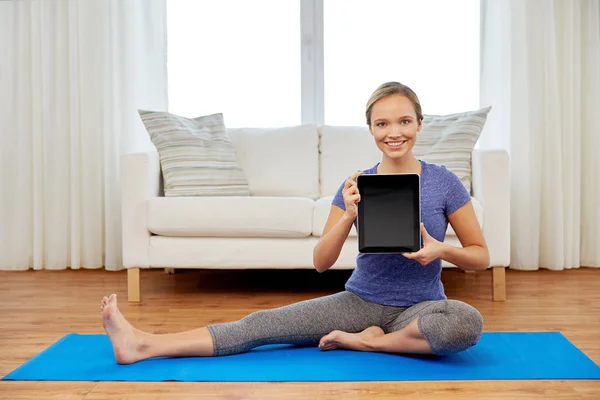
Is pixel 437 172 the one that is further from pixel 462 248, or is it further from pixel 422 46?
pixel 422 46

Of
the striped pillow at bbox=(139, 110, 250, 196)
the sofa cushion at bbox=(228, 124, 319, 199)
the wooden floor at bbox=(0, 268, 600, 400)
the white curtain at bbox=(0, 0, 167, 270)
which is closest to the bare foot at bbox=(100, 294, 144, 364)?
the wooden floor at bbox=(0, 268, 600, 400)

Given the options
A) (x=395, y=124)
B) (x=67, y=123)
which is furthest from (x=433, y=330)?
(x=67, y=123)

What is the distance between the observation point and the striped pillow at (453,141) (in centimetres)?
369

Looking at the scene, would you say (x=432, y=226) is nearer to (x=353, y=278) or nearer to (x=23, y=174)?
(x=353, y=278)

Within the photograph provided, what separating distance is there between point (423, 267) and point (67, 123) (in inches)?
113

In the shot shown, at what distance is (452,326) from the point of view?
2.08 m

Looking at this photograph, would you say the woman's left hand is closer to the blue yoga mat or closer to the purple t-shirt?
the purple t-shirt

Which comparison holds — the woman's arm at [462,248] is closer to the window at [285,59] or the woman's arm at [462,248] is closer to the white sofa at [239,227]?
the white sofa at [239,227]

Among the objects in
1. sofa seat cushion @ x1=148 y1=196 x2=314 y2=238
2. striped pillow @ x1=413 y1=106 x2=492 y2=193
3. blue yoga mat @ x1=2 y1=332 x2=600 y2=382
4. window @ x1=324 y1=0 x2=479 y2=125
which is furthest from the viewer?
window @ x1=324 y1=0 x2=479 y2=125

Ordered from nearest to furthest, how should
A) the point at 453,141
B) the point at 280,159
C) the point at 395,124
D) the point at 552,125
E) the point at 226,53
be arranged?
the point at 395,124 < the point at 453,141 < the point at 280,159 < the point at 552,125 < the point at 226,53

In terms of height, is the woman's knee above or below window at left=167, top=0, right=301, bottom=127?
below

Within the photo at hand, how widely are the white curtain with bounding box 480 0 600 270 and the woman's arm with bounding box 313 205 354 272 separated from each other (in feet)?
7.75

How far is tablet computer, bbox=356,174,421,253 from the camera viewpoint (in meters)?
2.05

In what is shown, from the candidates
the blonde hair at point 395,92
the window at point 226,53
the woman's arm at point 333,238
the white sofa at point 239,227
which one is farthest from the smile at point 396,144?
the window at point 226,53
